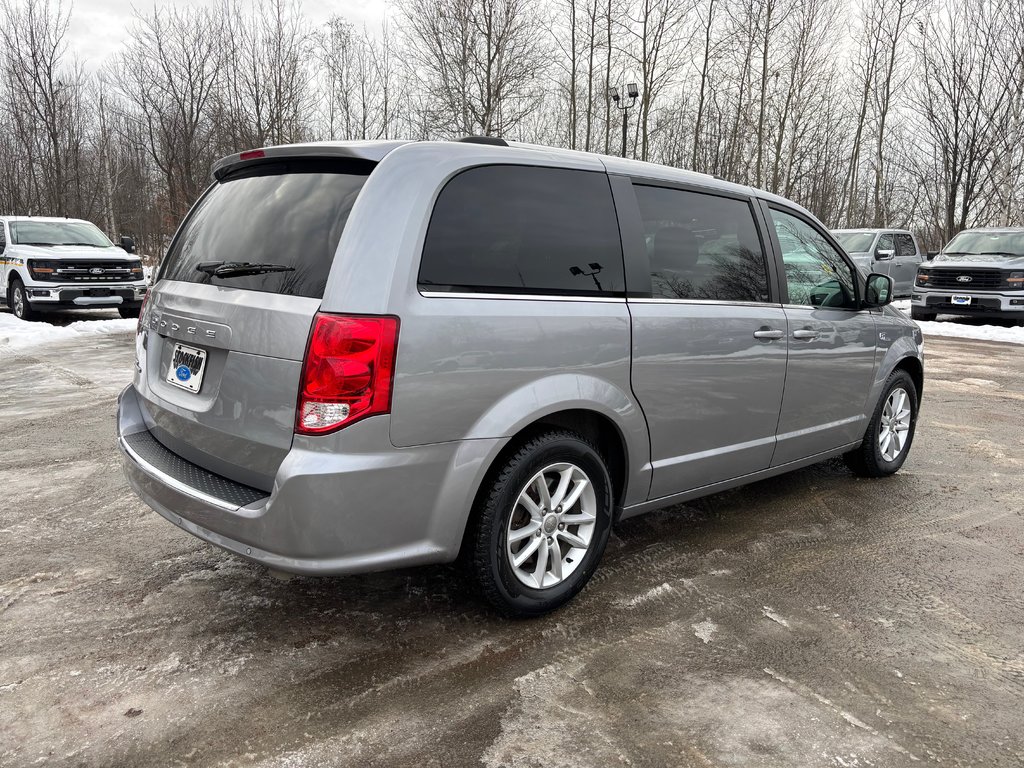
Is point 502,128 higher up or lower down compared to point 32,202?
higher up

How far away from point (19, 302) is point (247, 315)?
13.6 m

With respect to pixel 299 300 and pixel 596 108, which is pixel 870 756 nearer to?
pixel 299 300

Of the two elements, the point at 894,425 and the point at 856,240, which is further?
the point at 856,240

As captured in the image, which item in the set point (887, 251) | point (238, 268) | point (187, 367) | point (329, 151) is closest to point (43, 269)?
point (187, 367)

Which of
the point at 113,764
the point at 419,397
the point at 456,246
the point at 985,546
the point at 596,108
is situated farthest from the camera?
the point at 596,108

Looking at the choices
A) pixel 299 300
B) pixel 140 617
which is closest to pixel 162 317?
pixel 299 300

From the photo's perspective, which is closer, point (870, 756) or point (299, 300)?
point (870, 756)

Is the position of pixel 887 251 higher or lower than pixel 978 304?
higher

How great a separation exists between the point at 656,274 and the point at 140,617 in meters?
2.57

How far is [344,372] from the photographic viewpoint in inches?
95.5

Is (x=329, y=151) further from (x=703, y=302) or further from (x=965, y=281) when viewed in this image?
(x=965, y=281)

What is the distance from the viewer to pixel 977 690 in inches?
103

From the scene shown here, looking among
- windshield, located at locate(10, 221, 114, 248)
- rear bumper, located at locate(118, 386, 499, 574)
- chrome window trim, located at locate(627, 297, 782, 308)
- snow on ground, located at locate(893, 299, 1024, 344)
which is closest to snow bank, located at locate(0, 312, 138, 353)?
windshield, located at locate(10, 221, 114, 248)

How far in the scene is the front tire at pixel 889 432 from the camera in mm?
4910
